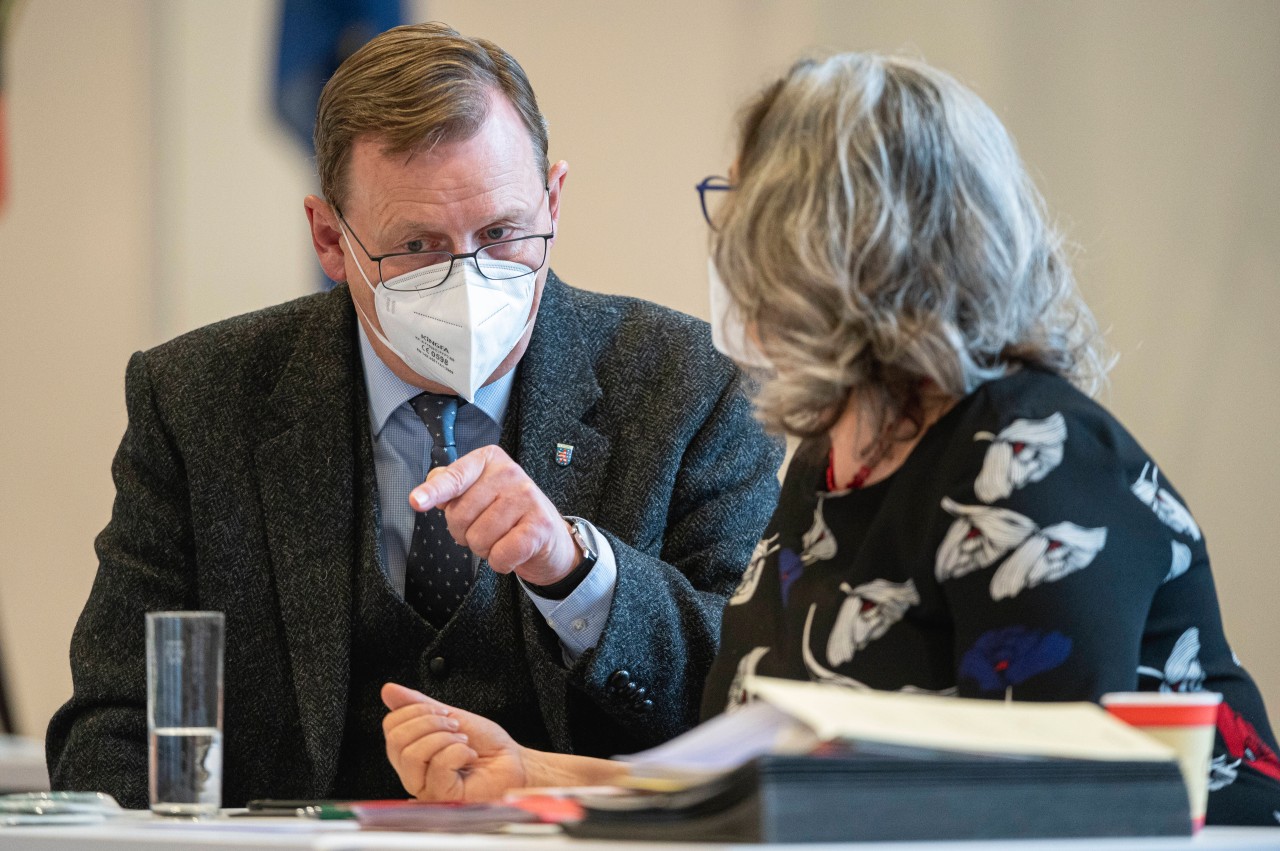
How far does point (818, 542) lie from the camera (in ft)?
4.51

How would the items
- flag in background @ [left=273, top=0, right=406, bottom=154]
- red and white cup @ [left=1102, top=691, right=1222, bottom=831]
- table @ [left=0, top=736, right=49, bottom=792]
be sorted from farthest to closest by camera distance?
flag in background @ [left=273, top=0, right=406, bottom=154]
table @ [left=0, top=736, right=49, bottom=792]
red and white cup @ [left=1102, top=691, right=1222, bottom=831]

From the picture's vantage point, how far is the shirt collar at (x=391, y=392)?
2.14 meters

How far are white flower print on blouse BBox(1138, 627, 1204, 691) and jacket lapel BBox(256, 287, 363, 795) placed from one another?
1130 mm

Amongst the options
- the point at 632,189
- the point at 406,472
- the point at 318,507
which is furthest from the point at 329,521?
the point at 632,189

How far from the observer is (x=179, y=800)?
123 centimetres

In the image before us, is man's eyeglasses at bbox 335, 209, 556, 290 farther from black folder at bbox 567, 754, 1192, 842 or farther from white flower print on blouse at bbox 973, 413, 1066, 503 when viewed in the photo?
→ black folder at bbox 567, 754, 1192, 842

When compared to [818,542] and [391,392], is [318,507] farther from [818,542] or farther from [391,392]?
[818,542]

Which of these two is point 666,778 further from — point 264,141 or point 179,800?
point 264,141

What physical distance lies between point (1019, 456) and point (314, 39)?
2458 millimetres

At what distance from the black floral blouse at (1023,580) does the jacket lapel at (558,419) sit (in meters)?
0.71

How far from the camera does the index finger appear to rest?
1.57 m

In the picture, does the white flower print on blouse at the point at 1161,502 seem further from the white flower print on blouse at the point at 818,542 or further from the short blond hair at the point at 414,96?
the short blond hair at the point at 414,96

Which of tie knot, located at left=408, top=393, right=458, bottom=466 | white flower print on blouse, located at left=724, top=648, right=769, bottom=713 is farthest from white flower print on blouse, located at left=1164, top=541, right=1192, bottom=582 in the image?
tie knot, located at left=408, top=393, right=458, bottom=466

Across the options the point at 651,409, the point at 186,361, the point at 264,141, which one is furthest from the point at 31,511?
the point at 651,409
